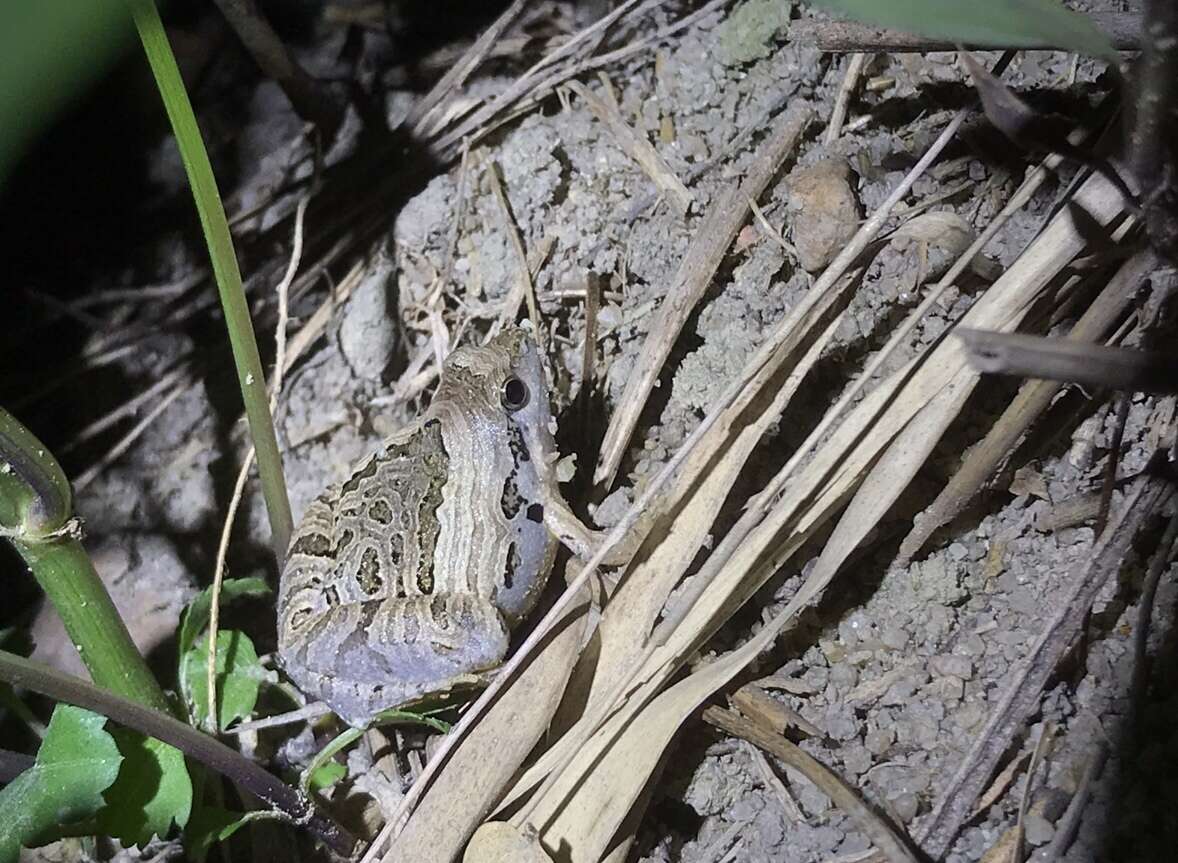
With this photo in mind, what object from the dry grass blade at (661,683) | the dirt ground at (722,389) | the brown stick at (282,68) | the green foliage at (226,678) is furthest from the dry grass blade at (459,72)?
the green foliage at (226,678)

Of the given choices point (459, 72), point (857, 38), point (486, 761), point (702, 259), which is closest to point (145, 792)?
point (486, 761)

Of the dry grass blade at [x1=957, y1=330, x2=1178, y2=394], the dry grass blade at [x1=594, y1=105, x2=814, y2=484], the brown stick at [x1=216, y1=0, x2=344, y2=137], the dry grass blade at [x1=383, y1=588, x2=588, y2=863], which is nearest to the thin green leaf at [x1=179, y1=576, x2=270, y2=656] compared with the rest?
the dry grass blade at [x1=383, y1=588, x2=588, y2=863]

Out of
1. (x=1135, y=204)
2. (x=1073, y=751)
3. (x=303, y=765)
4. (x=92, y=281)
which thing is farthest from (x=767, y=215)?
(x=92, y=281)

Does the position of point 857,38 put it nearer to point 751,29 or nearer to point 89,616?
point 751,29

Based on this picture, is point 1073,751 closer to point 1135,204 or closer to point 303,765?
point 1135,204

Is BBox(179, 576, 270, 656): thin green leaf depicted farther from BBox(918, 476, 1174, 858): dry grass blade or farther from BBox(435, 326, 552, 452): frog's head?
BBox(918, 476, 1174, 858): dry grass blade

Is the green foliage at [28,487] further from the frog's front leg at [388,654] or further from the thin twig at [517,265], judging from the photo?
the thin twig at [517,265]
